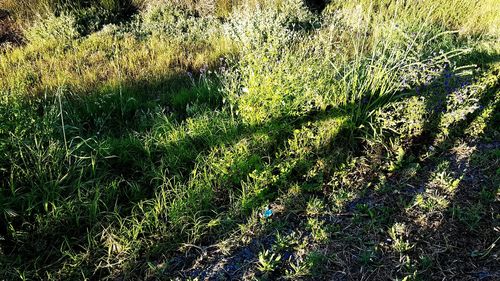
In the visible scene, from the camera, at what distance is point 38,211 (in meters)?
2.24

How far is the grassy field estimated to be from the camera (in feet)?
7.23

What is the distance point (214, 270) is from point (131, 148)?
4.40ft

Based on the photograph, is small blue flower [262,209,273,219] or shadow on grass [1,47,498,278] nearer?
shadow on grass [1,47,498,278]

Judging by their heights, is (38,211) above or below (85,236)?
above

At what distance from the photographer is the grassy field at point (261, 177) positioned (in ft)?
7.23

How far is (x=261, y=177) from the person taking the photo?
104 inches

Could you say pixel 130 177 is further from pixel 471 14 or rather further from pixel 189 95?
pixel 471 14

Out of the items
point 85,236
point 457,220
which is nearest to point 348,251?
point 457,220

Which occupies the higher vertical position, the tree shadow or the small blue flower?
the small blue flower

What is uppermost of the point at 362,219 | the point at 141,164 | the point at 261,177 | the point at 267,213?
the point at 141,164

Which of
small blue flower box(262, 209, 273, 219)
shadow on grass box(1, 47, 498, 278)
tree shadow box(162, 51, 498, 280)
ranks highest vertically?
shadow on grass box(1, 47, 498, 278)

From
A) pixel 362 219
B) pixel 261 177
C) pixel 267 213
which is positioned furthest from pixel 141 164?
pixel 362 219

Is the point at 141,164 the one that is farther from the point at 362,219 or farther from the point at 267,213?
the point at 362,219

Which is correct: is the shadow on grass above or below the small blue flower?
above
